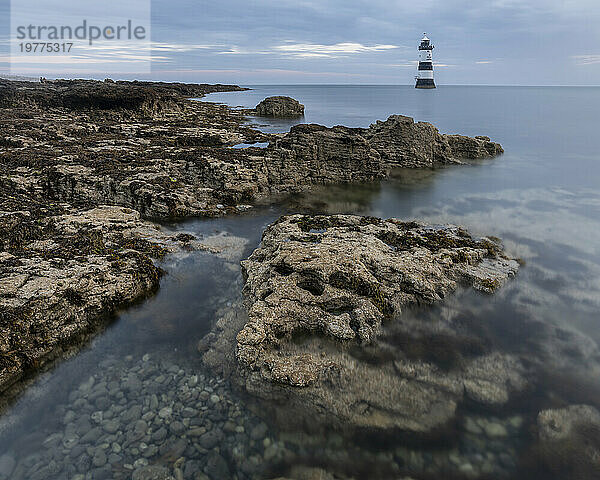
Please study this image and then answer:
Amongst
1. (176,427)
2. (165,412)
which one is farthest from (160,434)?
(165,412)

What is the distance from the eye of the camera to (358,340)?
10.2 m

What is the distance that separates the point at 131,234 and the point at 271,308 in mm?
8731

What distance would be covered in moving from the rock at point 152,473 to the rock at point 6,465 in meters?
2.30

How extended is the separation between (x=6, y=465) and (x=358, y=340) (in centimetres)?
801

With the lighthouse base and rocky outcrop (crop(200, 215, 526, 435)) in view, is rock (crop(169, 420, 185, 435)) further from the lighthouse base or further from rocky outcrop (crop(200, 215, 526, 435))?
the lighthouse base

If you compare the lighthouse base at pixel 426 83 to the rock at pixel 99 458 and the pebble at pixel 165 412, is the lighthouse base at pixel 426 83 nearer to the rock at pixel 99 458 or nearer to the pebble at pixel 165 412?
the pebble at pixel 165 412

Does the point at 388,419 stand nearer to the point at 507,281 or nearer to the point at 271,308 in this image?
the point at 271,308

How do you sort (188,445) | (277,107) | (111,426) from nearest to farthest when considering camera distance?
→ (188,445) < (111,426) < (277,107)

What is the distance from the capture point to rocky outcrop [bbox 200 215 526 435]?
8.45m

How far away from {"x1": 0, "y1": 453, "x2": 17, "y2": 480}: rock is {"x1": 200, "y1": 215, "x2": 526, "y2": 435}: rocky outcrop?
4237mm

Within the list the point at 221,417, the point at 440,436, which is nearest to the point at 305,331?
the point at 221,417

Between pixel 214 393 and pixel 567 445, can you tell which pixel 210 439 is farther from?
pixel 567 445

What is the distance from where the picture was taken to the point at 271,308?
10609 millimetres

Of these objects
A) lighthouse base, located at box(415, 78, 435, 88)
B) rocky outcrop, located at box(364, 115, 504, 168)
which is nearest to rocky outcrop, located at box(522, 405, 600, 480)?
rocky outcrop, located at box(364, 115, 504, 168)
